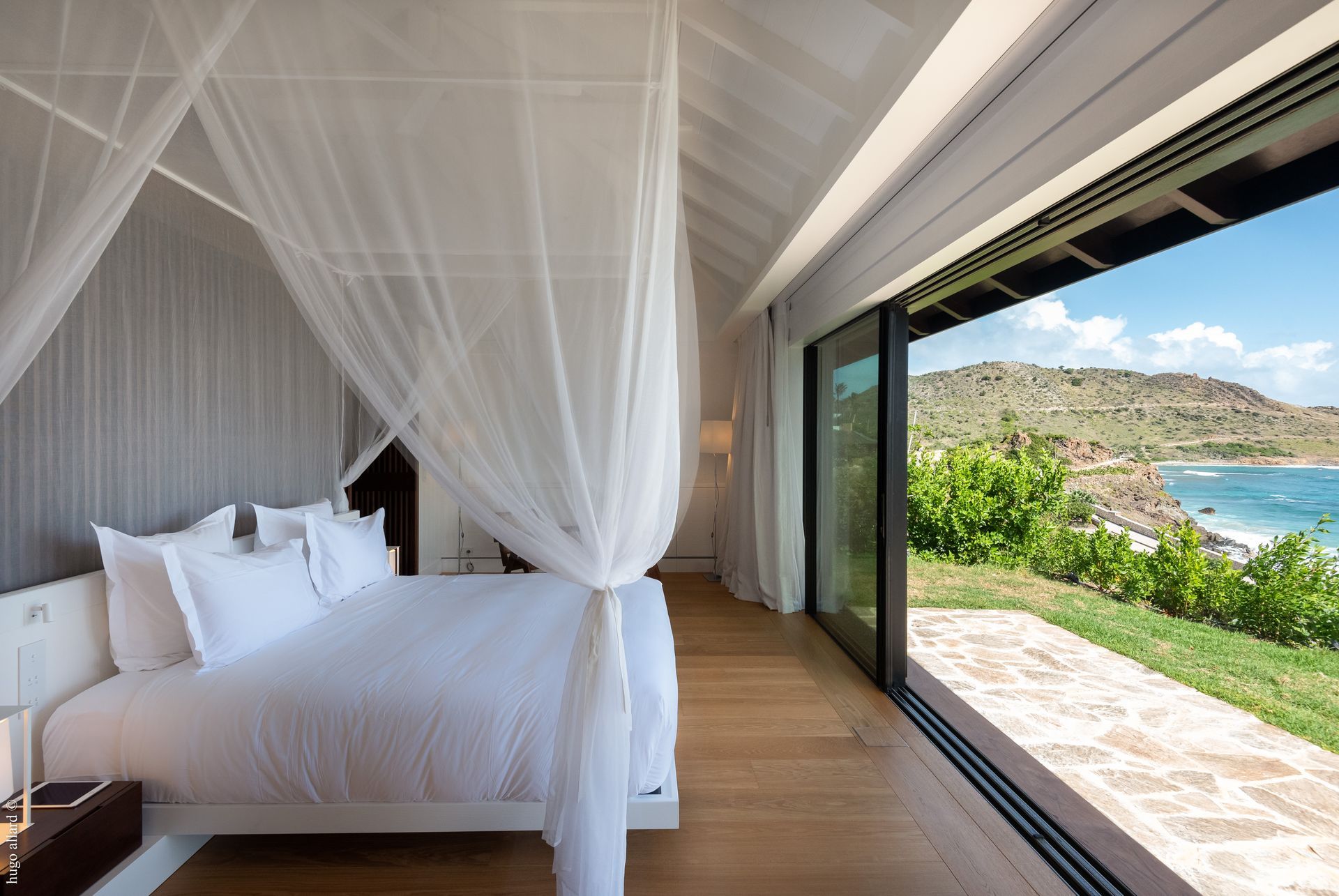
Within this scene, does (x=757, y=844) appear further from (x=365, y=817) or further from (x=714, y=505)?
(x=714, y=505)

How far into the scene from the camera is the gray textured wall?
1922 mm

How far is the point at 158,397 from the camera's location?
2402 mm

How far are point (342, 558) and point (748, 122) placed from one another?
2880 mm

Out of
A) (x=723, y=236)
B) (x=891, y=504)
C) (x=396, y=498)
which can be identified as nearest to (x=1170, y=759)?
(x=891, y=504)

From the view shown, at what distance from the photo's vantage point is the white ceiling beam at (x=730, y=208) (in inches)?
149

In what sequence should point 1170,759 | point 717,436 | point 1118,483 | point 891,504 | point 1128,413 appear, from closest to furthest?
point 1170,759, point 891,504, point 717,436, point 1128,413, point 1118,483

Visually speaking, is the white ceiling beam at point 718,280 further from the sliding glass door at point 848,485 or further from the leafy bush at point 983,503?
the leafy bush at point 983,503

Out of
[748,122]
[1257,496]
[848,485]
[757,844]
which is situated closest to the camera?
[757,844]

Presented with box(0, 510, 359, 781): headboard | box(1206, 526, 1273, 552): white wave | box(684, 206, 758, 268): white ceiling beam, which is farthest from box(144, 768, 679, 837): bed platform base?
box(1206, 526, 1273, 552): white wave

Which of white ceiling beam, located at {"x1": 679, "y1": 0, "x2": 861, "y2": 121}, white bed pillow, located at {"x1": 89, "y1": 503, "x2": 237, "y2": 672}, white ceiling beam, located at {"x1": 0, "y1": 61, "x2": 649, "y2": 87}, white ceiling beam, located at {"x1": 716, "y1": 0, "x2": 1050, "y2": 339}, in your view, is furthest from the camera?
white ceiling beam, located at {"x1": 679, "y1": 0, "x2": 861, "y2": 121}

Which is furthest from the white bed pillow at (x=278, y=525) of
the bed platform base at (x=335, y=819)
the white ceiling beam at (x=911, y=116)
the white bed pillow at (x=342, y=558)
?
→ the white ceiling beam at (x=911, y=116)

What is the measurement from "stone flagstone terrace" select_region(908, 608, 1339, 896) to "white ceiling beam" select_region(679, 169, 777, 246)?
2865 millimetres

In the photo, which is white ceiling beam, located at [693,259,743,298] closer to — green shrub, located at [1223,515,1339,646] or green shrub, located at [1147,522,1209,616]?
green shrub, located at [1223,515,1339,646]

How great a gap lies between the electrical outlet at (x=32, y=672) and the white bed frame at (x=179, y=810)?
1cm
